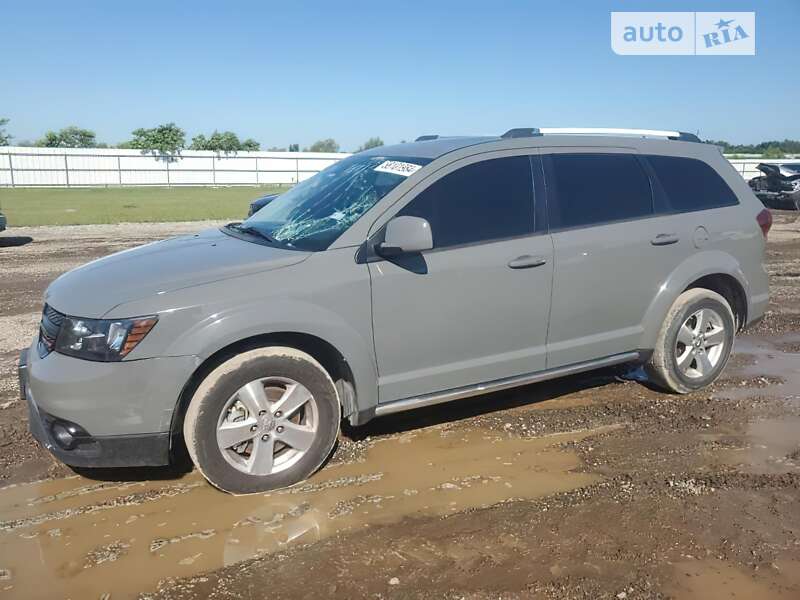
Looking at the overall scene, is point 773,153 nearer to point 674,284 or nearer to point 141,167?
point 141,167

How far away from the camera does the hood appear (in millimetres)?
3340

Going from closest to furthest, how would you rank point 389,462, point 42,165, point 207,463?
point 207,463 < point 389,462 < point 42,165

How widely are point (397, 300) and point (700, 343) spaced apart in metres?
2.72

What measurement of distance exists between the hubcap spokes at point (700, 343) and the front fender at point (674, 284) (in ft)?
0.84

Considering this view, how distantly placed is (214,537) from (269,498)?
42 centimetres

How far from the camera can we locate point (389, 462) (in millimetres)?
3982

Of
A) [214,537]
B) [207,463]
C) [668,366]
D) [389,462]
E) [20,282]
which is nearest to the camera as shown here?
[214,537]

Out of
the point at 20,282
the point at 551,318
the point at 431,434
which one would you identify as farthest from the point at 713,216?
the point at 20,282

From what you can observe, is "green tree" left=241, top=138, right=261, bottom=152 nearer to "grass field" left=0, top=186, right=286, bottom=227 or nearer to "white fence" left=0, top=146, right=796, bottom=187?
"white fence" left=0, top=146, right=796, bottom=187

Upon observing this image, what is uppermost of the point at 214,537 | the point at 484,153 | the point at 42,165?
the point at 42,165

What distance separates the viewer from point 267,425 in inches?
138

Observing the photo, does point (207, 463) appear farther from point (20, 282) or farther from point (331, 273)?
point (20, 282)

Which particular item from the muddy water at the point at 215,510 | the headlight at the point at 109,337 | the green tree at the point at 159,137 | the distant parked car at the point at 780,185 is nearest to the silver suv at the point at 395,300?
the headlight at the point at 109,337

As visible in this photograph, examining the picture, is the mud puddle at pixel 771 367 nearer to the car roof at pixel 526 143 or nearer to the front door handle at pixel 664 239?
the front door handle at pixel 664 239
